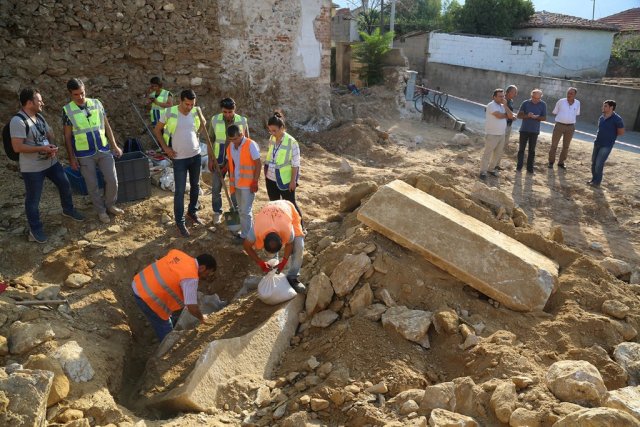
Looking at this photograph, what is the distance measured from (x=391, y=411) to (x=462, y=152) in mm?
8163

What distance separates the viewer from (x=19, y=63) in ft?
23.2

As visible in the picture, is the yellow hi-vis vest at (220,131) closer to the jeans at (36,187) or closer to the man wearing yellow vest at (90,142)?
the man wearing yellow vest at (90,142)

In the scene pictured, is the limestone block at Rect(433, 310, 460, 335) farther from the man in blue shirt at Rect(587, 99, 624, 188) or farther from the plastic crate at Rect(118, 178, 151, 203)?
the man in blue shirt at Rect(587, 99, 624, 188)

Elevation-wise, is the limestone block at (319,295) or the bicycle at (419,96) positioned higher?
the bicycle at (419,96)

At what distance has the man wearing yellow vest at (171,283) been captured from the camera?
12.7ft

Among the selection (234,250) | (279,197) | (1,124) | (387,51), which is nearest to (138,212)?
(234,250)

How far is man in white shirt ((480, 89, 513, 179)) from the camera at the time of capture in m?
7.98

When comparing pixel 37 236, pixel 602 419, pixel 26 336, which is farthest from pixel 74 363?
pixel 602 419

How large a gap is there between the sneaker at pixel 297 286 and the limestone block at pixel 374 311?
0.65m

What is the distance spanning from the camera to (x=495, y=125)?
8.11 meters

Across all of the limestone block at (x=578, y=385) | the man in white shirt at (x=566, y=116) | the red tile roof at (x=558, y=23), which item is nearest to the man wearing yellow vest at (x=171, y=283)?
the limestone block at (x=578, y=385)

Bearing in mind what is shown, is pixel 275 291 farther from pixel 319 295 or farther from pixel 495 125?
pixel 495 125

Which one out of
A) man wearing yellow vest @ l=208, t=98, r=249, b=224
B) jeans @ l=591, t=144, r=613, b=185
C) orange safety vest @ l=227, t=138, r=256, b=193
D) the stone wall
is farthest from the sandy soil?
the stone wall

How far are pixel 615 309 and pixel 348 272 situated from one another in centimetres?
231
